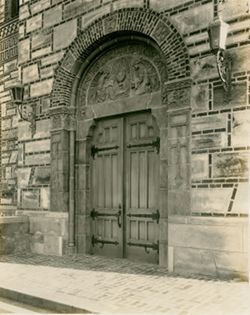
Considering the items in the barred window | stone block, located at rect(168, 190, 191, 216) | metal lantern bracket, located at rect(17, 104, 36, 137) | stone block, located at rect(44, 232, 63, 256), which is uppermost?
the barred window

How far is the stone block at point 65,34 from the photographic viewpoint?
334 inches

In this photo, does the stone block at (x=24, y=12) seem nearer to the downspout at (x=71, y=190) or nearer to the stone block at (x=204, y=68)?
the downspout at (x=71, y=190)

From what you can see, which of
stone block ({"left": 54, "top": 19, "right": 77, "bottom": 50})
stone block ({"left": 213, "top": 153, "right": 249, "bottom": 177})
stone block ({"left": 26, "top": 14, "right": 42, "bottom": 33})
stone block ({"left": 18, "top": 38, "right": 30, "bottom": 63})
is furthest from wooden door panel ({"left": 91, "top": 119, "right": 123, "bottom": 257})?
stone block ({"left": 26, "top": 14, "right": 42, "bottom": 33})

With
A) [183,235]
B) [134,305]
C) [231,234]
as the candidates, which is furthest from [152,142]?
[134,305]

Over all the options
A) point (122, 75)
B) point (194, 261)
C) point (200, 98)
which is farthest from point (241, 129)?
point (122, 75)

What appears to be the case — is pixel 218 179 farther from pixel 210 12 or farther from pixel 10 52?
pixel 10 52

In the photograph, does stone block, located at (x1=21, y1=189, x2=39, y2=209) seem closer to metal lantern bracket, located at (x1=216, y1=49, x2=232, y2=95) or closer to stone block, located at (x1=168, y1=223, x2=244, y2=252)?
stone block, located at (x1=168, y1=223, x2=244, y2=252)

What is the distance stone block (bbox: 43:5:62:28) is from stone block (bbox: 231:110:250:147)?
14.6ft

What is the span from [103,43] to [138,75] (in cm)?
97

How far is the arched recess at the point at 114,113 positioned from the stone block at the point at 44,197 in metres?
0.21

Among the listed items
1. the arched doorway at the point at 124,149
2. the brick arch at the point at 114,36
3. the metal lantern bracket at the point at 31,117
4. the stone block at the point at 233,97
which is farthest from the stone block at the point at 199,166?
the metal lantern bracket at the point at 31,117

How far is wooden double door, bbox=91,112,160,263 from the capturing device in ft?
24.4

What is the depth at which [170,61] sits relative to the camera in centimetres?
689

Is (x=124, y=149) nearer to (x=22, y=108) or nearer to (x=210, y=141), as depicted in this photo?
(x=210, y=141)
